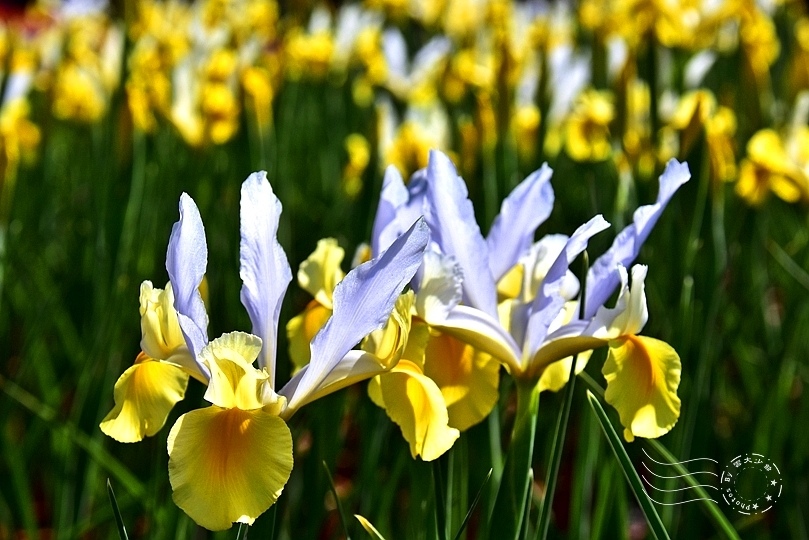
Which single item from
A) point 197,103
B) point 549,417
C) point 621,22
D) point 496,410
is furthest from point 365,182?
point 621,22

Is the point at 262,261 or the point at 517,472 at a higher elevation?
the point at 262,261

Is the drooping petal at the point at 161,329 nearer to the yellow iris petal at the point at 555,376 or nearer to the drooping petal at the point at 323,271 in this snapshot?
the drooping petal at the point at 323,271

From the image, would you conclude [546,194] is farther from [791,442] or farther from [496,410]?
[791,442]

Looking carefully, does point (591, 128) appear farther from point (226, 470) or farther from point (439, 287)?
point (226, 470)
